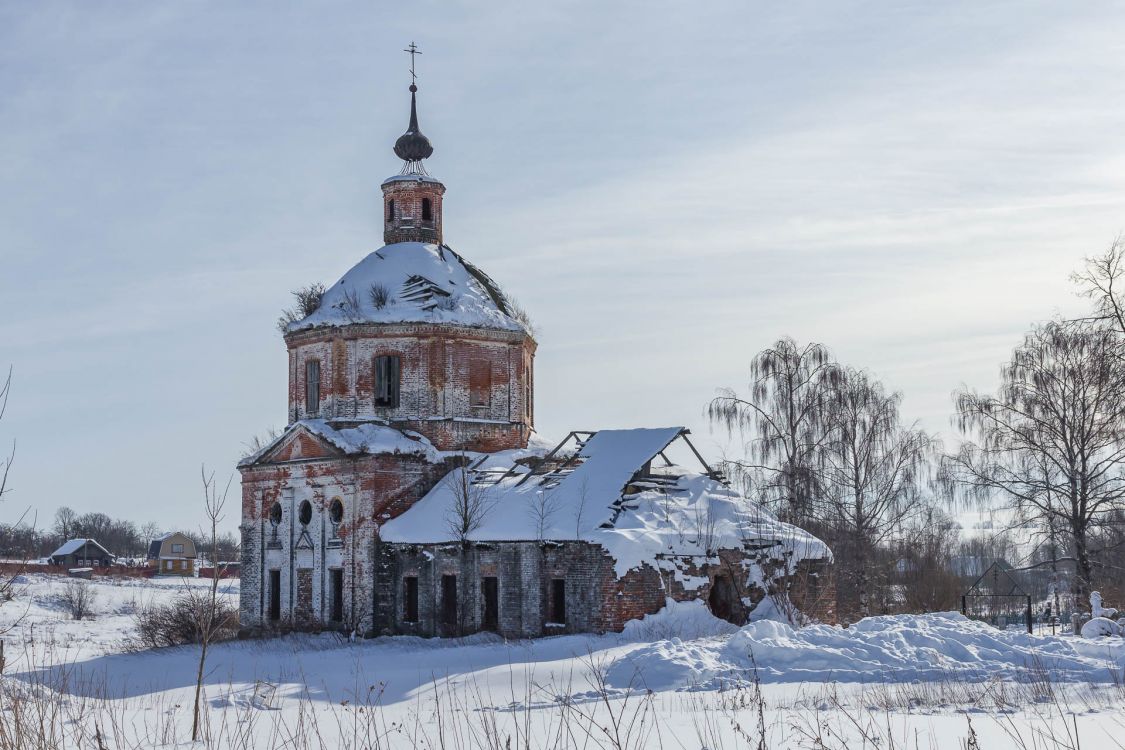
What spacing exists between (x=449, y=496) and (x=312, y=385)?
543 centimetres

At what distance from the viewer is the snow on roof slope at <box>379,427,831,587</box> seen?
22.6m

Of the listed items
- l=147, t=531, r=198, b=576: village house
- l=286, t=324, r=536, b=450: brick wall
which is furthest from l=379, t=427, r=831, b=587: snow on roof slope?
l=147, t=531, r=198, b=576: village house

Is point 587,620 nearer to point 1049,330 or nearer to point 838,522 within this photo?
point 838,522

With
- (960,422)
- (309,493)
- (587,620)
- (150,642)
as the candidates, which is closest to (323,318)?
(309,493)

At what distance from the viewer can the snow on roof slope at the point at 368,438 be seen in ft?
88.1

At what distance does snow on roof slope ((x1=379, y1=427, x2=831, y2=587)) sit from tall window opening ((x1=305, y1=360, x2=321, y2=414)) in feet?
14.3

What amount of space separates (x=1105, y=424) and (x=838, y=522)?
6.76 meters

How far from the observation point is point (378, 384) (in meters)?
28.4

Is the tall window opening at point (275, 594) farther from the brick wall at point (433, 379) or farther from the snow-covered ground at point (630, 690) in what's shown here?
the brick wall at point (433, 379)

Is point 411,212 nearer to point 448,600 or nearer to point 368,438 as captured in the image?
point 368,438

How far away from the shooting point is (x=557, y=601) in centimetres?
2317

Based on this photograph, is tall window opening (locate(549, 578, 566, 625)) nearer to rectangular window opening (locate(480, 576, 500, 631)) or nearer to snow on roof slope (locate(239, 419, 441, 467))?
rectangular window opening (locate(480, 576, 500, 631))

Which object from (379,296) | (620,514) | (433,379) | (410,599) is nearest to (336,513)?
(410,599)

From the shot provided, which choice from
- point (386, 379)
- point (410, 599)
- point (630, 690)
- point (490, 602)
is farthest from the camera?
point (386, 379)
